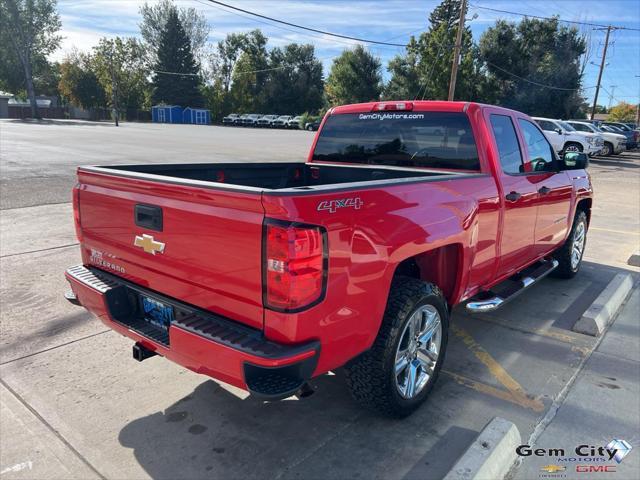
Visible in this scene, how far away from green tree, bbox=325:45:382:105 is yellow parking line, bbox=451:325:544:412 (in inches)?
2272

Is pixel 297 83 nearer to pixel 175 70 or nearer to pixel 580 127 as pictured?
pixel 175 70

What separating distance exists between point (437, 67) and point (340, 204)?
148 feet

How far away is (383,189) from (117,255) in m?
1.68

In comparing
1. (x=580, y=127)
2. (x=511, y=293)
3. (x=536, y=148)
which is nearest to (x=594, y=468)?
(x=511, y=293)

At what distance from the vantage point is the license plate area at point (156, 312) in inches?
109

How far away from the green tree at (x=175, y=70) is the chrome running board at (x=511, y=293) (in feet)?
255

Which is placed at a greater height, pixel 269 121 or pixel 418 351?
pixel 269 121

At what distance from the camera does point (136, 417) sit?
3.09 m

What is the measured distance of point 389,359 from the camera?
9.20 feet

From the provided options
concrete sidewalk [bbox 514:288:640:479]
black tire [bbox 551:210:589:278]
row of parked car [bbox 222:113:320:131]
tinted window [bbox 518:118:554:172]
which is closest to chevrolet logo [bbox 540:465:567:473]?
concrete sidewalk [bbox 514:288:640:479]

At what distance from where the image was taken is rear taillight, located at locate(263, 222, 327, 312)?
2170 millimetres

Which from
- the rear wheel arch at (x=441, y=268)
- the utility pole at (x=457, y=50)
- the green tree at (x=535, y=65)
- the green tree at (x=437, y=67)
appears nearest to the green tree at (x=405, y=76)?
the green tree at (x=437, y=67)

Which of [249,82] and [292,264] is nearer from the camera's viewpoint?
[292,264]

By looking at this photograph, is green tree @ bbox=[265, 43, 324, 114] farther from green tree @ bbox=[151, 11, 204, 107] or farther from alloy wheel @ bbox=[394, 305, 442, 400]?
alloy wheel @ bbox=[394, 305, 442, 400]
